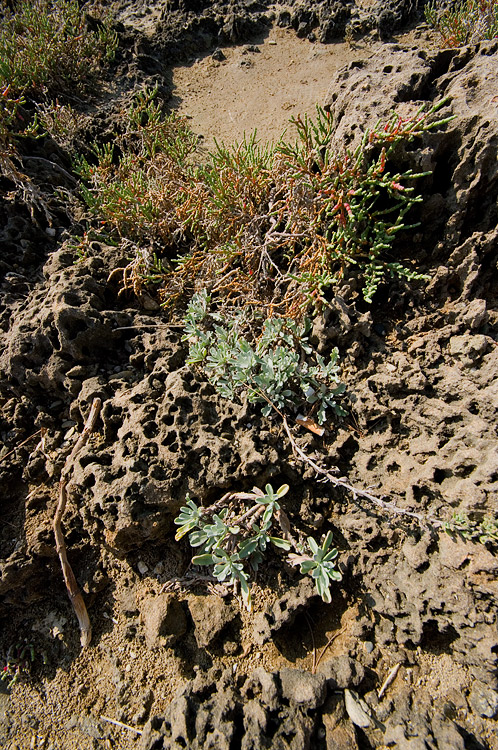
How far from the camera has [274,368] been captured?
104 inches

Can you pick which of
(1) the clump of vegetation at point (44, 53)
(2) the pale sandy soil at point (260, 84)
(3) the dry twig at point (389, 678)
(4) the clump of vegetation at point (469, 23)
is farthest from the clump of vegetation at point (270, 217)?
(4) the clump of vegetation at point (469, 23)

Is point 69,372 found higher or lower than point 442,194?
lower

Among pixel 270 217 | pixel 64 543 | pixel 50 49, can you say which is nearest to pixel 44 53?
pixel 50 49

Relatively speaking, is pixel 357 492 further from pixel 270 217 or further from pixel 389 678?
pixel 270 217

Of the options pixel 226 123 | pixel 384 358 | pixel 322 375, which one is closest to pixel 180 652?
pixel 322 375

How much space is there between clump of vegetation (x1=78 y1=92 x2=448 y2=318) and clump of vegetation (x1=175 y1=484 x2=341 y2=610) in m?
1.38

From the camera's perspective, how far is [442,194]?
112 inches

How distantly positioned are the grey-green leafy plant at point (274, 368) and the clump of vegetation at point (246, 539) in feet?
1.94

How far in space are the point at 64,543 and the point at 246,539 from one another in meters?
1.20

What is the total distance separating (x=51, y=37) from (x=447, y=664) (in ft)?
27.7

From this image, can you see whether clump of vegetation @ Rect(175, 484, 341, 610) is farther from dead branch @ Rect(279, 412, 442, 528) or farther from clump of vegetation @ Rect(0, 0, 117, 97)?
clump of vegetation @ Rect(0, 0, 117, 97)

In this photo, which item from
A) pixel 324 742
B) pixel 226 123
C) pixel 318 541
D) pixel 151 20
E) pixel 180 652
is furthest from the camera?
pixel 151 20

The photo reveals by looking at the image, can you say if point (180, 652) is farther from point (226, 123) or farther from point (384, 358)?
point (226, 123)

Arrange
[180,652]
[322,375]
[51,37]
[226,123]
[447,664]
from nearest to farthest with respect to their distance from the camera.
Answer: [447,664] < [180,652] < [322,375] < [226,123] < [51,37]
